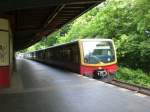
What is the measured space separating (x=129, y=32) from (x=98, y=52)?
11248mm

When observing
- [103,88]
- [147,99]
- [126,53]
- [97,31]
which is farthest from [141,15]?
[147,99]

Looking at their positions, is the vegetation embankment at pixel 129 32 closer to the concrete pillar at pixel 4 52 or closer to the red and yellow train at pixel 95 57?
the red and yellow train at pixel 95 57

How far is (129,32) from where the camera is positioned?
105 ft

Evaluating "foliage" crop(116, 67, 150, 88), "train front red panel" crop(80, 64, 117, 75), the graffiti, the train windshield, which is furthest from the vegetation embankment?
the graffiti

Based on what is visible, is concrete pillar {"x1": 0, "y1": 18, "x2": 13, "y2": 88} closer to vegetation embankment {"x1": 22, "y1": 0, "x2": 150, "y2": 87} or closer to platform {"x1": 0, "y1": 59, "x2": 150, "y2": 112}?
platform {"x1": 0, "y1": 59, "x2": 150, "y2": 112}

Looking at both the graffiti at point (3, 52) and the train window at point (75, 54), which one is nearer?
the graffiti at point (3, 52)

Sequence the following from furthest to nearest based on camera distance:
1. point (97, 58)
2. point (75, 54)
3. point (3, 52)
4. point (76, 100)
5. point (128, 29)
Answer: point (128, 29), point (75, 54), point (97, 58), point (3, 52), point (76, 100)

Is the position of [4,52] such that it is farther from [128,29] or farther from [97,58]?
[128,29]

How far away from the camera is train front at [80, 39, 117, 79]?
819 inches

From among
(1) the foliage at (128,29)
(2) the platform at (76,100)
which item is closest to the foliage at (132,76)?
(1) the foliage at (128,29)

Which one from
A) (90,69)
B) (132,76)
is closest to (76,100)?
(90,69)

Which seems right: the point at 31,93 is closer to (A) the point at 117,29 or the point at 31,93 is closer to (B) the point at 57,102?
(B) the point at 57,102

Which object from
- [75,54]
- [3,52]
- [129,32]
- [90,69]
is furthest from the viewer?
[129,32]

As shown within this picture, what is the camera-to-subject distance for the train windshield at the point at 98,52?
21.1m
